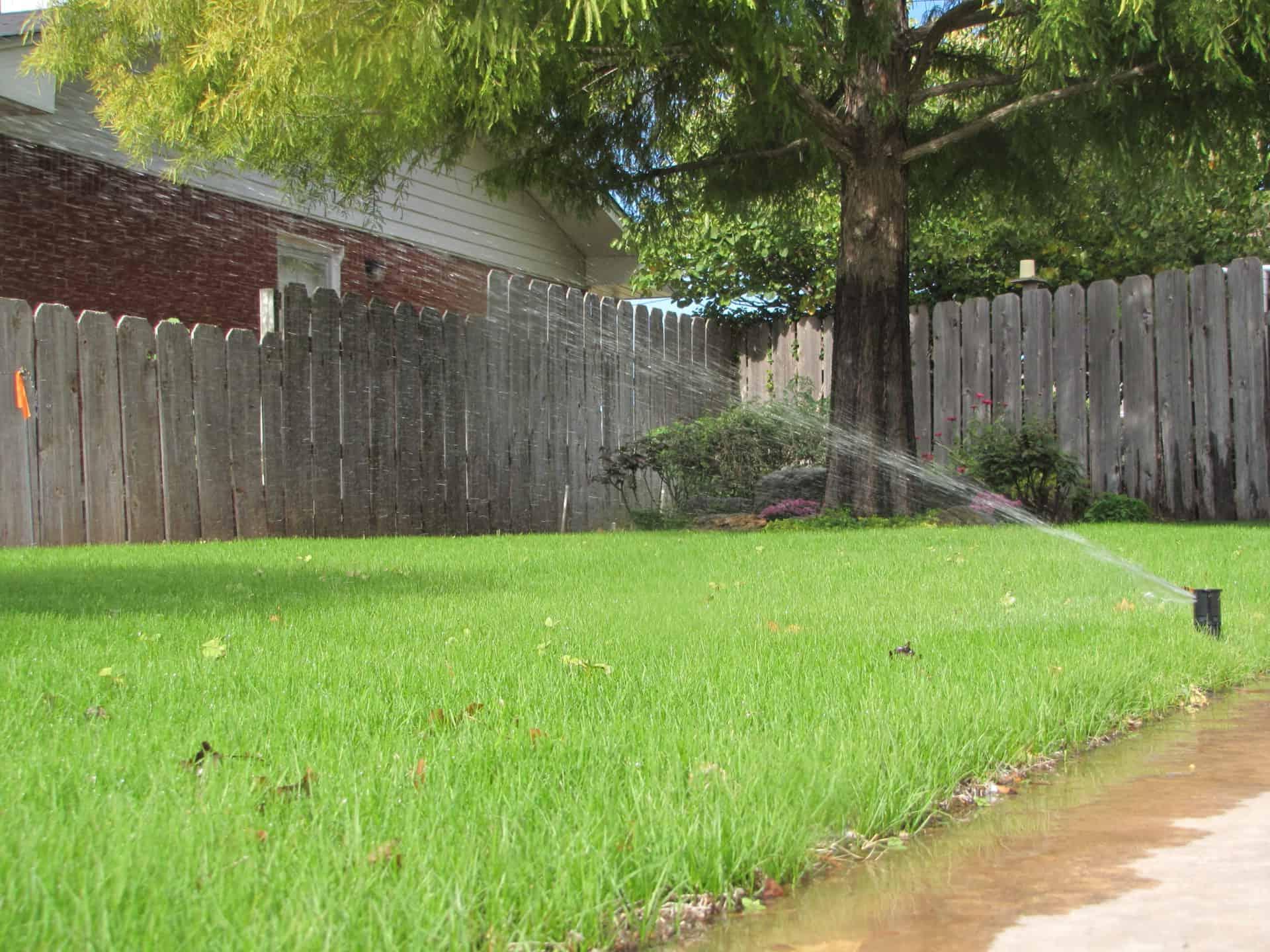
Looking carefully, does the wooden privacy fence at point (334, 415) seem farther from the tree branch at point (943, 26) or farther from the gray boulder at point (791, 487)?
the tree branch at point (943, 26)

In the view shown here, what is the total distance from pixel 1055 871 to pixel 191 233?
11.5 metres

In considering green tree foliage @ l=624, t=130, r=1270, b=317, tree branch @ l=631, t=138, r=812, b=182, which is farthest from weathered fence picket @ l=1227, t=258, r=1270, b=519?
tree branch @ l=631, t=138, r=812, b=182

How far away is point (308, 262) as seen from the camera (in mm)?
13867

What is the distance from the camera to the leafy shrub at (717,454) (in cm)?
1197

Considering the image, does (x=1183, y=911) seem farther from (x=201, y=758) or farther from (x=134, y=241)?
(x=134, y=241)

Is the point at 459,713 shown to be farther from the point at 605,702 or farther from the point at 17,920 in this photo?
the point at 17,920

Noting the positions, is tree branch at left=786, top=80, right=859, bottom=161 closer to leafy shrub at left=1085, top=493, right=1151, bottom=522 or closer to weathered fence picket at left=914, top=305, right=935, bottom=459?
weathered fence picket at left=914, top=305, right=935, bottom=459

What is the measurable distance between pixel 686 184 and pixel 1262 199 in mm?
8317

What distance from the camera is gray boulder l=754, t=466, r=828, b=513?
446 inches

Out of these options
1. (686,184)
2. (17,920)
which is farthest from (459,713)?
(686,184)

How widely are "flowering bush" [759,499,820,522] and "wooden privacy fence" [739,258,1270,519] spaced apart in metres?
2.23

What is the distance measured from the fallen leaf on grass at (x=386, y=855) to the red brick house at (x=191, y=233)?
936 cm

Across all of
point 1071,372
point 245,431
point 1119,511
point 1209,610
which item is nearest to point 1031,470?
point 1119,511

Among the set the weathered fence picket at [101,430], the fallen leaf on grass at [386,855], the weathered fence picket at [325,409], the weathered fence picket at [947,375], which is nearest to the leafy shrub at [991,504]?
the weathered fence picket at [947,375]
